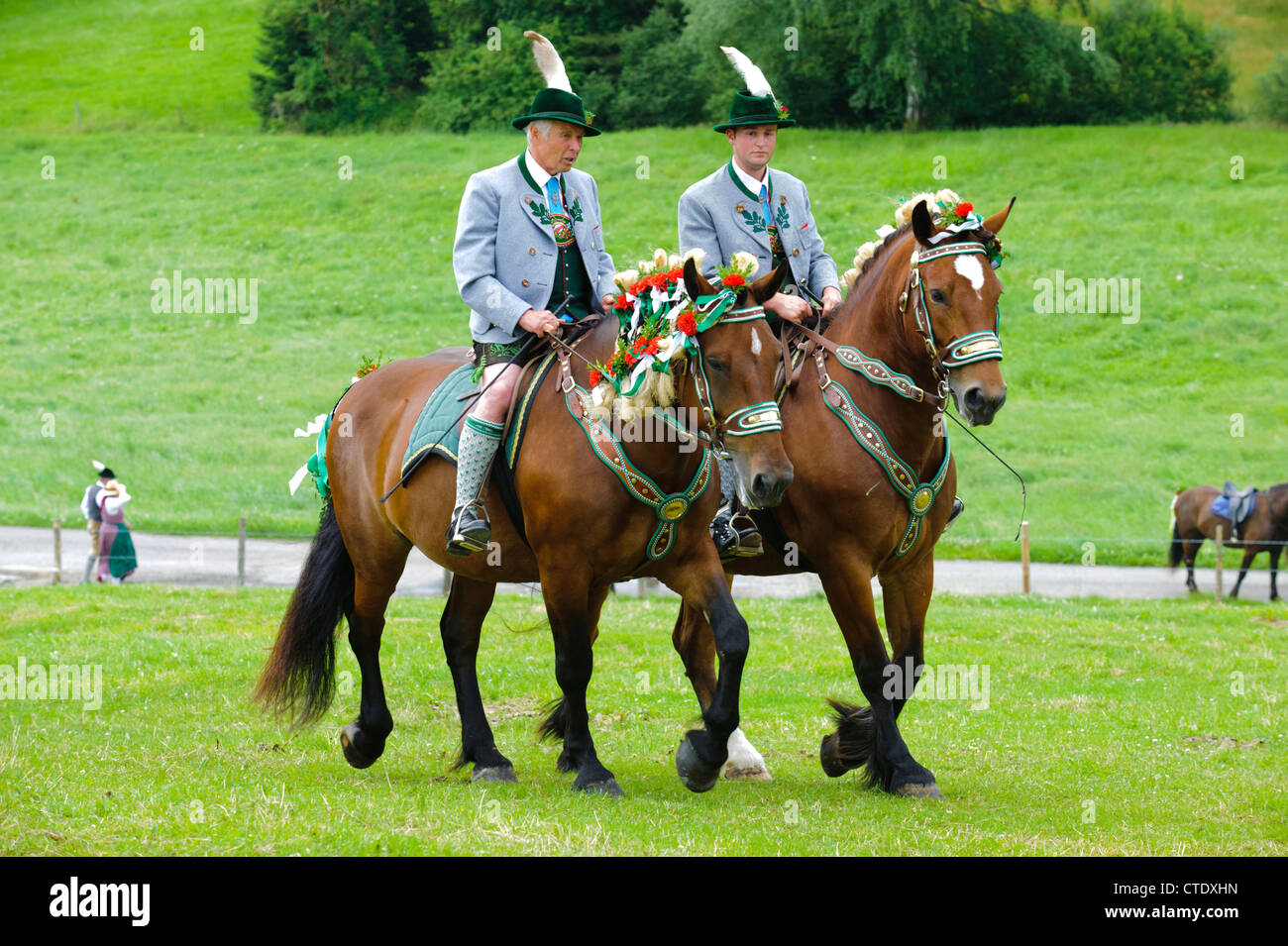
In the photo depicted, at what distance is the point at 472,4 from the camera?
58125mm

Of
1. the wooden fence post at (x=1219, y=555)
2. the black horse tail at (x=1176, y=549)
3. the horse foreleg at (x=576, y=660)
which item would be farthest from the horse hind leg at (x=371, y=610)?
the black horse tail at (x=1176, y=549)

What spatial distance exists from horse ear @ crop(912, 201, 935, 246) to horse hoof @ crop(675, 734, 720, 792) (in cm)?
284

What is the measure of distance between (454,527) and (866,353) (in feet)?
7.94

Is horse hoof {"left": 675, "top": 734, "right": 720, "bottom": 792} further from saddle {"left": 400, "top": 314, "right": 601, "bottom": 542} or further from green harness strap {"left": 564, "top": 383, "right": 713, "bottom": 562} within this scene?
saddle {"left": 400, "top": 314, "right": 601, "bottom": 542}

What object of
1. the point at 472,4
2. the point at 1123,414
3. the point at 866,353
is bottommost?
the point at 1123,414

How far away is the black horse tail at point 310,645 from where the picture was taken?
8.44m

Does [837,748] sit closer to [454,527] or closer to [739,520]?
[739,520]

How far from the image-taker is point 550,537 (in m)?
6.93

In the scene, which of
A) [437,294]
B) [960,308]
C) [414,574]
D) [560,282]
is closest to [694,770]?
[960,308]

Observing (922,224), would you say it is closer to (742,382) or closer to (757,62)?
(742,382)

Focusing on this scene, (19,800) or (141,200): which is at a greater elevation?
(141,200)

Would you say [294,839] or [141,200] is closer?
[294,839]

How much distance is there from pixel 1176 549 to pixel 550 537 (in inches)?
634
